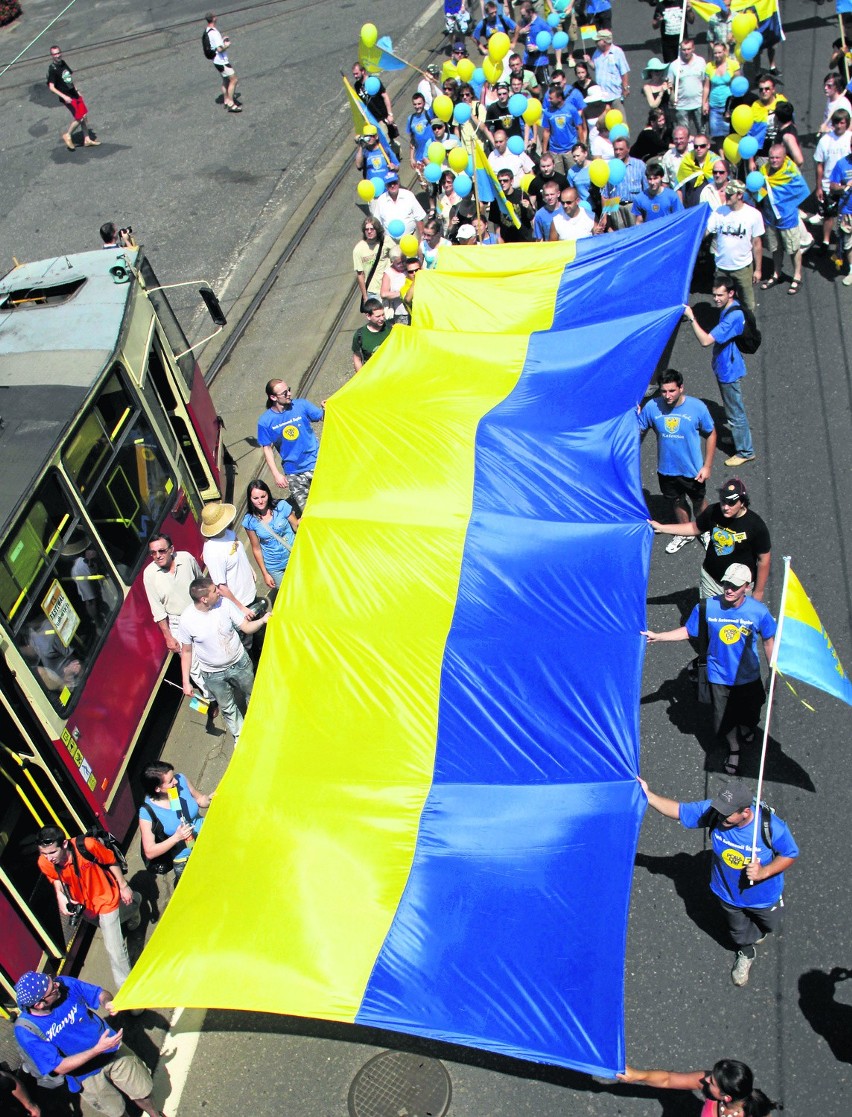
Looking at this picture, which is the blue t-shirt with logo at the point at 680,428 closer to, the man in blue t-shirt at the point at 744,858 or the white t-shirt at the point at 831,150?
the man in blue t-shirt at the point at 744,858

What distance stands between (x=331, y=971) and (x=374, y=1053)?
106cm

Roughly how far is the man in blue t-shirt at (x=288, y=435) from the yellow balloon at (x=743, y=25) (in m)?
8.50

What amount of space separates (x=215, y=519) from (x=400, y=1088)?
4403 mm

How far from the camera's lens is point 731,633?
22.9ft

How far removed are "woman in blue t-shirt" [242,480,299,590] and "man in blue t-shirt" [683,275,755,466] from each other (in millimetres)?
3636

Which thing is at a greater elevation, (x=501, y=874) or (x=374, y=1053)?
(x=501, y=874)

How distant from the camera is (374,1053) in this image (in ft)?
20.9

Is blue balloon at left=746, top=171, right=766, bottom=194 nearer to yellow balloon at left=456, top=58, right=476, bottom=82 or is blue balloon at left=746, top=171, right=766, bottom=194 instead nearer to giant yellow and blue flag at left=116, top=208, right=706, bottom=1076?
giant yellow and blue flag at left=116, top=208, right=706, bottom=1076

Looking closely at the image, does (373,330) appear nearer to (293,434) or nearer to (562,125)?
(293,434)

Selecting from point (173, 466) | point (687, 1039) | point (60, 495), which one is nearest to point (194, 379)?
point (173, 466)

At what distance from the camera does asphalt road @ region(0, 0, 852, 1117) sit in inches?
239

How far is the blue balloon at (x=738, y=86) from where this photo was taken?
1386 cm

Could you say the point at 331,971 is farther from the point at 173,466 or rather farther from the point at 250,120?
the point at 250,120

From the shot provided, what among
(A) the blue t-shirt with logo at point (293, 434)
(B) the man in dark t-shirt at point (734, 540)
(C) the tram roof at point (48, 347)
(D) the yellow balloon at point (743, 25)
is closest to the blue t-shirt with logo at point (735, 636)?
(B) the man in dark t-shirt at point (734, 540)
